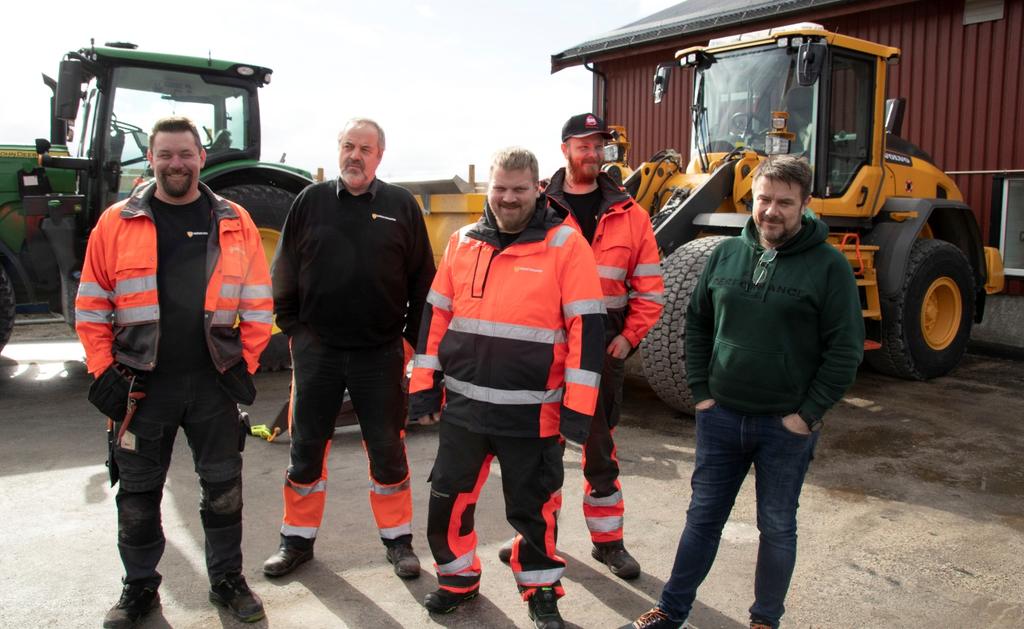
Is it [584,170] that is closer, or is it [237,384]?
[237,384]

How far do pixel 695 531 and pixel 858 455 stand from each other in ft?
8.74

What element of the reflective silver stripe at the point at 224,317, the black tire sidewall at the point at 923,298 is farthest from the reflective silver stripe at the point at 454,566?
the black tire sidewall at the point at 923,298

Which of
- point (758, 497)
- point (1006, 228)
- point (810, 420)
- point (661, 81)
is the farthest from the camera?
point (1006, 228)

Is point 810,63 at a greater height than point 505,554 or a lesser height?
greater

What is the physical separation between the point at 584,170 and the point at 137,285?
1.79 metres

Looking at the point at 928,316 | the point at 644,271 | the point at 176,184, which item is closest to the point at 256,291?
the point at 176,184

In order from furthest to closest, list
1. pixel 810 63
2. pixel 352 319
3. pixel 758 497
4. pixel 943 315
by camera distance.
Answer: pixel 943 315 < pixel 810 63 < pixel 352 319 < pixel 758 497

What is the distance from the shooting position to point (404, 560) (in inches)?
134

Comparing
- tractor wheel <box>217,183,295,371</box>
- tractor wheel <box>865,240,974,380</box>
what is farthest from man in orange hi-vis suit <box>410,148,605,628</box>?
tractor wheel <box>865,240,974,380</box>

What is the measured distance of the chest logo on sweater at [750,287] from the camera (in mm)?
2648

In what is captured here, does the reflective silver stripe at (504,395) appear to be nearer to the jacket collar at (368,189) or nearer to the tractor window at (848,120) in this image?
the jacket collar at (368,189)

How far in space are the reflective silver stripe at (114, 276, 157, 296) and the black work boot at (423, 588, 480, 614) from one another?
1465 millimetres

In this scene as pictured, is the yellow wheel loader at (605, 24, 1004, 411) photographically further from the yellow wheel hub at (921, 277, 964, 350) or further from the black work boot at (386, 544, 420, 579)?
the black work boot at (386, 544, 420, 579)

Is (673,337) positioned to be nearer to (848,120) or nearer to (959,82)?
(848,120)
